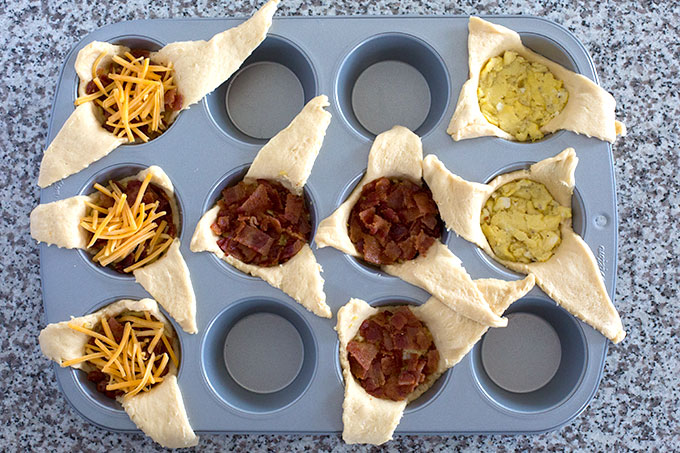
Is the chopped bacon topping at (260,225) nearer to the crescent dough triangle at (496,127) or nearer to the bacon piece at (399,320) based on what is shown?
the bacon piece at (399,320)

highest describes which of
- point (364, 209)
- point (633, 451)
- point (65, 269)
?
point (364, 209)

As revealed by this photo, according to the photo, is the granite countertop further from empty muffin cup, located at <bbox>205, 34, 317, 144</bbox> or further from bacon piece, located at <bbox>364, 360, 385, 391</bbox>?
bacon piece, located at <bbox>364, 360, 385, 391</bbox>

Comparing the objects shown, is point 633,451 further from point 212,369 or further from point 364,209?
point 212,369

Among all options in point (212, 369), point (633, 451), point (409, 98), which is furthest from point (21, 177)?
point (633, 451)

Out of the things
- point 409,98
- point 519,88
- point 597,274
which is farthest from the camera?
point 409,98

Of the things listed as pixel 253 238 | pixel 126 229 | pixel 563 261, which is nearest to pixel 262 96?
pixel 253 238
